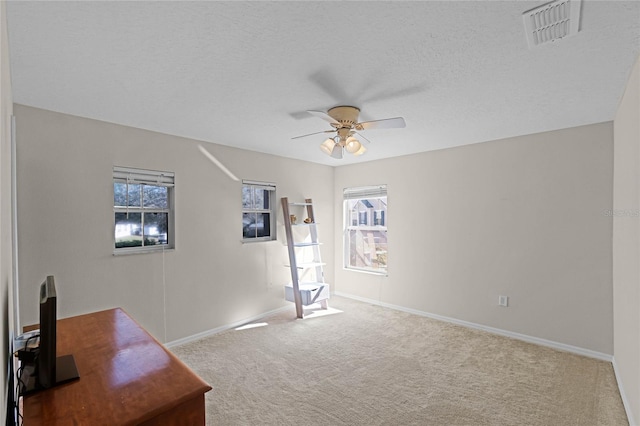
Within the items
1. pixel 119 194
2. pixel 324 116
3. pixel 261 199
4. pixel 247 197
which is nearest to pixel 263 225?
pixel 261 199

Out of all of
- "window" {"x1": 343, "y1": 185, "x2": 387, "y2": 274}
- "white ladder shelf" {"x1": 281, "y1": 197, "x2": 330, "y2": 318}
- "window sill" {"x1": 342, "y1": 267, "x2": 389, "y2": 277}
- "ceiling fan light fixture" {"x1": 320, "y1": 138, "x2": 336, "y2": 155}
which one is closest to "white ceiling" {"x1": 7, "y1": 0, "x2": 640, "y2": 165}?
"ceiling fan light fixture" {"x1": 320, "y1": 138, "x2": 336, "y2": 155}

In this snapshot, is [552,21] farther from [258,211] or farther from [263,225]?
[263,225]

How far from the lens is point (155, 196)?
352cm

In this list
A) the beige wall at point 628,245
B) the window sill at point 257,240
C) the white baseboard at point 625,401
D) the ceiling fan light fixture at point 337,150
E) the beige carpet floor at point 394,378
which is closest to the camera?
the beige wall at point 628,245

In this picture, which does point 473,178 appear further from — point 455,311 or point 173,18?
point 173,18

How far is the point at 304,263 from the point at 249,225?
3.55 ft

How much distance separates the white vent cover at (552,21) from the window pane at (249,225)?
11.6 feet

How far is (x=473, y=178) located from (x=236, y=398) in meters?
3.53

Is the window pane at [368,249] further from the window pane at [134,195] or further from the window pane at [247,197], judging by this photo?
the window pane at [134,195]

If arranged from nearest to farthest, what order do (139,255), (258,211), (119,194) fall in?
(119,194) < (139,255) < (258,211)

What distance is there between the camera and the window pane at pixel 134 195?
3.33 meters

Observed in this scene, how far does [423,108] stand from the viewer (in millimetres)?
2807

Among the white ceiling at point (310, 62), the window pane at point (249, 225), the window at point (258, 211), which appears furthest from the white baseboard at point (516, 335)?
the white ceiling at point (310, 62)

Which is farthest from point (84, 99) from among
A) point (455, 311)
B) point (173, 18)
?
point (455, 311)
